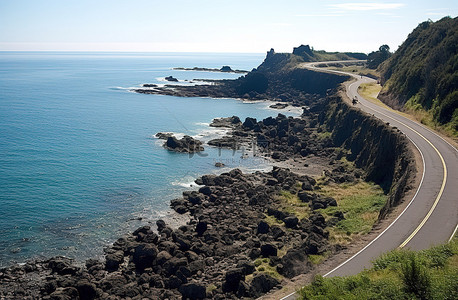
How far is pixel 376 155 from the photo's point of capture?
201 ft

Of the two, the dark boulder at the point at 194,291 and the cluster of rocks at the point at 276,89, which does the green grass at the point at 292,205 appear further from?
the cluster of rocks at the point at 276,89

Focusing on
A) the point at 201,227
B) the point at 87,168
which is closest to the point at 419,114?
the point at 201,227

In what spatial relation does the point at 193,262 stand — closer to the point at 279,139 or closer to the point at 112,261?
the point at 112,261

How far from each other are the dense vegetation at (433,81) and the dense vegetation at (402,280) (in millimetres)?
39875

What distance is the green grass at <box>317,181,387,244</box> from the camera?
138 feet

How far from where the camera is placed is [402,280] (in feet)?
73.8

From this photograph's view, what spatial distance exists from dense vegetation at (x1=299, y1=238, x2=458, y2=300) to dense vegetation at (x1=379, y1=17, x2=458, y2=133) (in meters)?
39.9

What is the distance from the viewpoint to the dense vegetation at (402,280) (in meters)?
20.9

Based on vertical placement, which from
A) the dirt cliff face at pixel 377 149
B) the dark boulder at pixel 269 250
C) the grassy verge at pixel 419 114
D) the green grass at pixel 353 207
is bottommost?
the dark boulder at pixel 269 250

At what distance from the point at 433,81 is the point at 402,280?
6025 cm

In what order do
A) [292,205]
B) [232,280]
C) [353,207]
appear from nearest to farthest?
[232,280]
[353,207]
[292,205]

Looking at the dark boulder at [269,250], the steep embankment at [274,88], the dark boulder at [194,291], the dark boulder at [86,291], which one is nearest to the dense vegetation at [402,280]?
the dark boulder at [194,291]

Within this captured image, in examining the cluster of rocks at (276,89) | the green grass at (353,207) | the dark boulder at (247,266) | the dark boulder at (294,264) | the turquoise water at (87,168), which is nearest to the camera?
the dark boulder at (294,264)

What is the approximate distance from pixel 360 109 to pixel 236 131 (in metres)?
32.1
